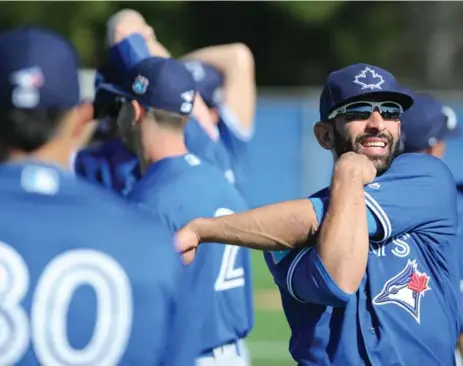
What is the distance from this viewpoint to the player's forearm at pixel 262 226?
13.0 feet

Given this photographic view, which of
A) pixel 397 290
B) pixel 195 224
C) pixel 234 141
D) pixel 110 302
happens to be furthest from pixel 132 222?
pixel 234 141

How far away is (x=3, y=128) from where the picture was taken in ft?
9.87

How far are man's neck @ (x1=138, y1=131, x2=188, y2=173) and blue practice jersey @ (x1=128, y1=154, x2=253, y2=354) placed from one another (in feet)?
0.09

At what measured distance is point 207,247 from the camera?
207 inches

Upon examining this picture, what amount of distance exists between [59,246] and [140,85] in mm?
2288

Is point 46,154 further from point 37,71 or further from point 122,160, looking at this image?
point 122,160

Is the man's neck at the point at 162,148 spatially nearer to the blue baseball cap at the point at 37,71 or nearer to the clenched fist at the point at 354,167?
the clenched fist at the point at 354,167

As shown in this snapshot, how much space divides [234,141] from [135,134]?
1.70m

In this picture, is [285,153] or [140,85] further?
[285,153]

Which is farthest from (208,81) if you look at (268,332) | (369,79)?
(268,332)

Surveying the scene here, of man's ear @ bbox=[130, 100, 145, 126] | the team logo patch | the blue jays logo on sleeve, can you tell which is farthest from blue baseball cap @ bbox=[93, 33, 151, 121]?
the team logo patch

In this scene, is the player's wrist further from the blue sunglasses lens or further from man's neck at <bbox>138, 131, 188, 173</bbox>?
man's neck at <bbox>138, 131, 188, 173</bbox>

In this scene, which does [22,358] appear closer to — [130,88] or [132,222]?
[132,222]

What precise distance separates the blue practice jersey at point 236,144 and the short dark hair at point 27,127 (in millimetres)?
3720
